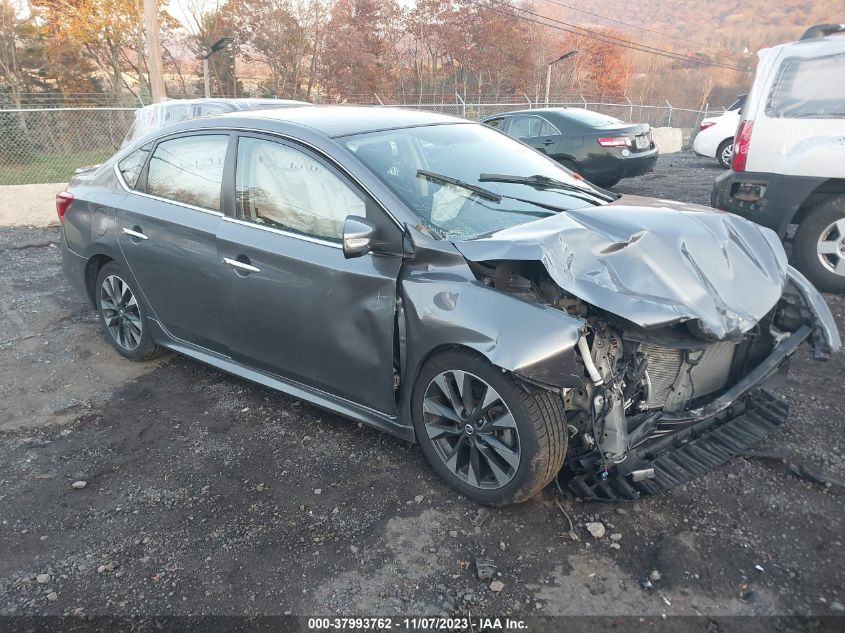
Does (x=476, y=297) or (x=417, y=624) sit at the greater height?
(x=476, y=297)

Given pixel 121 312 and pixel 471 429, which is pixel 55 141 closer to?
pixel 121 312

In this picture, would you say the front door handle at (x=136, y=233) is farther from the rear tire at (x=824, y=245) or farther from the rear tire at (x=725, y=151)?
the rear tire at (x=725, y=151)

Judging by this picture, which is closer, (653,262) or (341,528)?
(653,262)

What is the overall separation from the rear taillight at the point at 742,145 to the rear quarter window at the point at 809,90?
20cm

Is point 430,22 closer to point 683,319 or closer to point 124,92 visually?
point 124,92

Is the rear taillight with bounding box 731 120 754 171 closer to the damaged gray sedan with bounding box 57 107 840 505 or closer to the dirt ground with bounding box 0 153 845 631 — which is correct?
the dirt ground with bounding box 0 153 845 631

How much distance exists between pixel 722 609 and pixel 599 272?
1.35m

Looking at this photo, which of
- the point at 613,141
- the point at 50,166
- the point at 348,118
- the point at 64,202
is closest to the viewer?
the point at 348,118

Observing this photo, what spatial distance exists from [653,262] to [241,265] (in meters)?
2.14

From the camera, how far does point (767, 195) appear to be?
5.61 m

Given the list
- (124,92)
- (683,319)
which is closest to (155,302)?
(683,319)

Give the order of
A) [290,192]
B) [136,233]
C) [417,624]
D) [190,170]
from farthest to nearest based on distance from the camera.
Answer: [136,233] → [190,170] → [290,192] → [417,624]

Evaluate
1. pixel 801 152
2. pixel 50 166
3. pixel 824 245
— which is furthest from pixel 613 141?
pixel 50 166

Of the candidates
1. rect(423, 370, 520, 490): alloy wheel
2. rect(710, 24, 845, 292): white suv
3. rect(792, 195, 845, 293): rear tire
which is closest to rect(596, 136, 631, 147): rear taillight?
rect(710, 24, 845, 292): white suv
